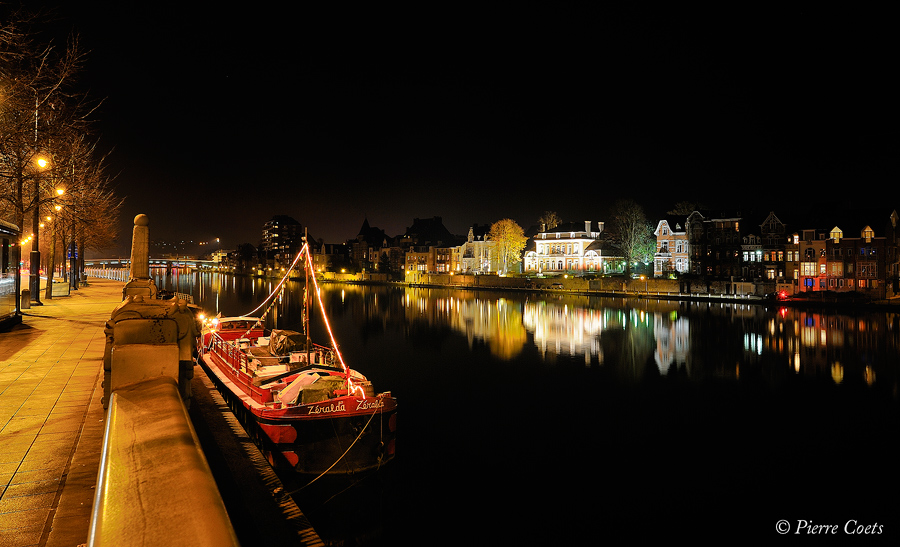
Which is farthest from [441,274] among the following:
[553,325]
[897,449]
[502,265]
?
[897,449]

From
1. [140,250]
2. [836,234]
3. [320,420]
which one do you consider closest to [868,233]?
[836,234]

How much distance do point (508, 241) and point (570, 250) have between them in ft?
40.2

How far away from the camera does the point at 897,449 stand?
2066 cm

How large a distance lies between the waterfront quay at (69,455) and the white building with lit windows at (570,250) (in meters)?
90.8

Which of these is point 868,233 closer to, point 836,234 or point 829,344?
point 836,234

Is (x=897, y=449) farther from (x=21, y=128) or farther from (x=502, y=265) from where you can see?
(x=502, y=265)

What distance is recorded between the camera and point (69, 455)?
685 centimetres

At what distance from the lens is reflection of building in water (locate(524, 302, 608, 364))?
4150 centimetres

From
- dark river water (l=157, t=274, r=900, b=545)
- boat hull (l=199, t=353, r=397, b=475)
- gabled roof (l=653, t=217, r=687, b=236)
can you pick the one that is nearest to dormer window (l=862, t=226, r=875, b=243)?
gabled roof (l=653, t=217, r=687, b=236)

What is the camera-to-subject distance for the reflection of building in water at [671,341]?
121 feet

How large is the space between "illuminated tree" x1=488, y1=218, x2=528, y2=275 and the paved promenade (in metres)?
95.8

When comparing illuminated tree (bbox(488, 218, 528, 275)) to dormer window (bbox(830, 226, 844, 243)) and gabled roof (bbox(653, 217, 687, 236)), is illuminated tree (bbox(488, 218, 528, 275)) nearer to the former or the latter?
gabled roof (bbox(653, 217, 687, 236))

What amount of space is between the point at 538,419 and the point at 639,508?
847 cm

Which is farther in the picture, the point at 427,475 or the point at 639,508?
the point at 427,475
